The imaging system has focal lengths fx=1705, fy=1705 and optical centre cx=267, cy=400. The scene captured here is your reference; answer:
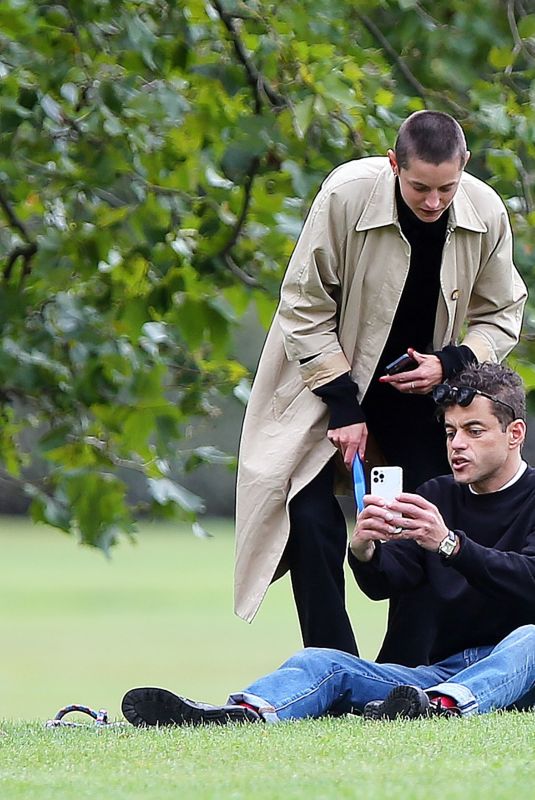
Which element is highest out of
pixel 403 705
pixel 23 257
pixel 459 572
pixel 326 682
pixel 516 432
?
pixel 516 432

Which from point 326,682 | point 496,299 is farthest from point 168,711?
point 496,299

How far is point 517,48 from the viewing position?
22.4 feet

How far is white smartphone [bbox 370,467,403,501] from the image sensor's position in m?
4.35

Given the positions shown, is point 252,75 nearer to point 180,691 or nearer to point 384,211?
point 384,211

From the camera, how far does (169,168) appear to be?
6.95m

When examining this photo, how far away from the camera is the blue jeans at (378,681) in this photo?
419cm

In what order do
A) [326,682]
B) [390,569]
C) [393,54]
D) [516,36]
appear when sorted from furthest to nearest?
[393,54] < [516,36] < [390,569] < [326,682]

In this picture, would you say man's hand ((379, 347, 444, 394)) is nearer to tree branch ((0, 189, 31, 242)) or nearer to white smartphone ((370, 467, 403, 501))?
white smartphone ((370, 467, 403, 501))

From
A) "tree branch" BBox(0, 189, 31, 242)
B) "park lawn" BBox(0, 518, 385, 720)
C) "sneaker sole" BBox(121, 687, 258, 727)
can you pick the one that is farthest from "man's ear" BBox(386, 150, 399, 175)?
"park lawn" BBox(0, 518, 385, 720)

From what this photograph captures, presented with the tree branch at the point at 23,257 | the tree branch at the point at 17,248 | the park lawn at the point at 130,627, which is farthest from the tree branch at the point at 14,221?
the park lawn at the point at 130,627

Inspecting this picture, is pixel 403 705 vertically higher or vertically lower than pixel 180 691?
higher

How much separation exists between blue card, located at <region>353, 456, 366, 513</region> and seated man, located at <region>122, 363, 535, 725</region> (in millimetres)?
86

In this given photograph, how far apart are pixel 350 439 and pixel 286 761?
4.27ft

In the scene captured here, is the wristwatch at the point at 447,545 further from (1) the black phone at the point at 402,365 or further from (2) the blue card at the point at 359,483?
(1) the black phone at the point at 402,365
